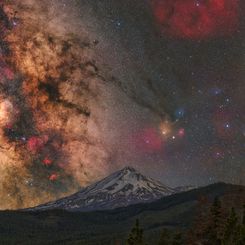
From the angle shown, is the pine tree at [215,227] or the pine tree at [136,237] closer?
the pine tree at [136,237]

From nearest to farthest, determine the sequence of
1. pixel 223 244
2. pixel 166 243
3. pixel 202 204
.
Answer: pixel 223 244
pixel 166 243
pixel 202 204

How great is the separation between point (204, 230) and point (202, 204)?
61.4ft

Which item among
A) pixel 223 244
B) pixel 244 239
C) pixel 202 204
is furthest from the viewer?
pixel 202 204

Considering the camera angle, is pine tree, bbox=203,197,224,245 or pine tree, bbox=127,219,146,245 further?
pine tree, bbox=203,197,224,245

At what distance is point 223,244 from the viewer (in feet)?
204

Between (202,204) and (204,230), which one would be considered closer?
(204,230)

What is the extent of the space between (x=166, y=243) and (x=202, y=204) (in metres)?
11.3

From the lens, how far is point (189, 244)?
214 ft

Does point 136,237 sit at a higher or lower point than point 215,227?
lower

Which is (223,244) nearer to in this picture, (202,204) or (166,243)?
(166,243)

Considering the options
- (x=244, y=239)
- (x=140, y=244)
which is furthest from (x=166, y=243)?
(x=244, y=239)

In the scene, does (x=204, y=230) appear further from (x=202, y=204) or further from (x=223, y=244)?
(x=202, y=204)

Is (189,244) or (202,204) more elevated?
(202,204)

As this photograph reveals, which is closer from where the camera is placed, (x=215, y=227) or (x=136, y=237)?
(x=215, y=227)
